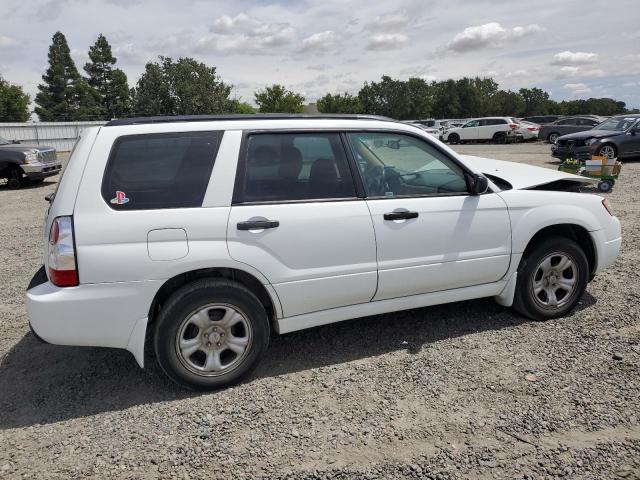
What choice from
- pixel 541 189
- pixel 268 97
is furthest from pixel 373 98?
pixel 541 189

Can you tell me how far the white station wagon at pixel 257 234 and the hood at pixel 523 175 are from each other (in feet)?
0.53

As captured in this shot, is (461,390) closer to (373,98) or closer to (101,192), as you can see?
(101,192)

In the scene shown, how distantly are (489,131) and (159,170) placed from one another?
99.8 ft

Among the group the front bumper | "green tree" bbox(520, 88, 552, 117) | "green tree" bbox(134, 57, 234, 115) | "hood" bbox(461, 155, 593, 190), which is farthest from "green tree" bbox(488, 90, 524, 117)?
"hood" bbox(461, 155, 593, 190)

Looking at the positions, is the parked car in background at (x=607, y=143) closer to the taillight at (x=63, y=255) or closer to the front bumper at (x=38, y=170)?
the taillight at (x=63, y=255)

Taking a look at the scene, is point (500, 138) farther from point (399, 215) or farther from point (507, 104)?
point (507, 104)

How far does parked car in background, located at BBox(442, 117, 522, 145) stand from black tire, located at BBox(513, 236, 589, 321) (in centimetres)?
2820

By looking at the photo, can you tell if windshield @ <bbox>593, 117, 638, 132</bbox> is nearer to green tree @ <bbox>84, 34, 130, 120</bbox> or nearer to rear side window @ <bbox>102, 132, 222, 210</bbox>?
rear side window @ <bbox>102, 132, 222, 210</bbox>

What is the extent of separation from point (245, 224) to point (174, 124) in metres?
0.85

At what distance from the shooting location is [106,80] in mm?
71750

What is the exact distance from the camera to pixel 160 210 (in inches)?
122

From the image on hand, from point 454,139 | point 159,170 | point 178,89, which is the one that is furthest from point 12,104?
point 159,170

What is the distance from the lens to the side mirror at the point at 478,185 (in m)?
3.77

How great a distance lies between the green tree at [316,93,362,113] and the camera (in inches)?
2435
